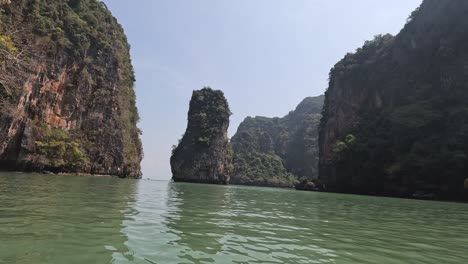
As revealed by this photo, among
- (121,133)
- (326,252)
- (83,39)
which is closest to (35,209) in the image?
(326,252)

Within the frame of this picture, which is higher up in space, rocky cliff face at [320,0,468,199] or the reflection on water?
rocky cliff face at [320,0,468,199]

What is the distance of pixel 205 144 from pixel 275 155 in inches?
2570

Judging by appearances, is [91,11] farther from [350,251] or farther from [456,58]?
[350,251]

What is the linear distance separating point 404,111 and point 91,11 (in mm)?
52663

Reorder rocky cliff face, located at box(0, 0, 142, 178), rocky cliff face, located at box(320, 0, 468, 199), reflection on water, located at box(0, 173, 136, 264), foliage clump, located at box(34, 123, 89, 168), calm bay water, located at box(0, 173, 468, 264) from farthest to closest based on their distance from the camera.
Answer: foliage clump, located at box(34, 123, 89, 168)
rocky cliff face, located at box(320, 0, 468, 199)
rocky cliff face, located at box(0, 0, 142, 178)
calm bay water, located at box(0, 173, 468, 264)
reflection on water, located at box(0, 173, 136, 264)

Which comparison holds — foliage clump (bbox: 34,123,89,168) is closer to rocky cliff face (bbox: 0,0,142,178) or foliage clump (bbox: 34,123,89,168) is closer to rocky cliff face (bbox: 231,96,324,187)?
rocky cliff face (bbox: 0,0,142,178)

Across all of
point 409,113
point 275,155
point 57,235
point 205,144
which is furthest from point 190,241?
point 275,155

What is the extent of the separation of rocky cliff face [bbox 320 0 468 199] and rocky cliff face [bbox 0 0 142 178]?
125 feet

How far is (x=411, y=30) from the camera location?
70000 millimetres

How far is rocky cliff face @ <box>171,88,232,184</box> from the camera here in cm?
10175

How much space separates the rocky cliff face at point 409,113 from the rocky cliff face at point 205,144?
31.9 m

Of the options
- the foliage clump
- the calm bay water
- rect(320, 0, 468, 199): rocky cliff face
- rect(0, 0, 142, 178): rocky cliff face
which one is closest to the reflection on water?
the calm bay water

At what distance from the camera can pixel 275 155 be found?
16362 cm

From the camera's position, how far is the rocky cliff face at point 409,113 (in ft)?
154
